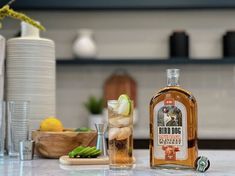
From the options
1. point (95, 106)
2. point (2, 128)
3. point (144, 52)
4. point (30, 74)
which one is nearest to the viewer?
point (2, 128)

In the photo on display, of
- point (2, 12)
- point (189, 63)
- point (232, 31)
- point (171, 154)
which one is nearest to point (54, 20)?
point (189, 63)

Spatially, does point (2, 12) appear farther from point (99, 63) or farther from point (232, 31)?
point (232, 31)

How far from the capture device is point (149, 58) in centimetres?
374

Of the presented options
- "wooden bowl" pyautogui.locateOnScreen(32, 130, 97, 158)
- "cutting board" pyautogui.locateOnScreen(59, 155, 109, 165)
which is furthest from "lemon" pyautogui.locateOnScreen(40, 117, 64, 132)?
"cutting board" pyautogui.locateOnScreen(59, 155, 109, 165)

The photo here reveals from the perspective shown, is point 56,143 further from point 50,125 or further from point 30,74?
point 30,74

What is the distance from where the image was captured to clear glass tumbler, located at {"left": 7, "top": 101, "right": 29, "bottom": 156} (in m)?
1.41

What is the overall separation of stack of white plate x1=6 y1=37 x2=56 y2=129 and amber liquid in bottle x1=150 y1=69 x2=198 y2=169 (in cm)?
56

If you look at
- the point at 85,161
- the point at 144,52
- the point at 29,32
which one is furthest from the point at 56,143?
the point at 144,52

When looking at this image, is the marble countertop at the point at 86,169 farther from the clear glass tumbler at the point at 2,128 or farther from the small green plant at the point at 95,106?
the small green plant at the point at 95,106

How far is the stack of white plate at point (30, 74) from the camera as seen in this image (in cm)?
157

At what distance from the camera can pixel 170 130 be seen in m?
1.12

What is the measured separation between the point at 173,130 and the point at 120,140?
0.14 m

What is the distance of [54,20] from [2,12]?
2.52m

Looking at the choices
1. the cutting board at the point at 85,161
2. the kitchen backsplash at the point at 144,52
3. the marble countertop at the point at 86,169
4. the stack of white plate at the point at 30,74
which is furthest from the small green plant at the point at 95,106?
the cutting board at the point at 85,161
